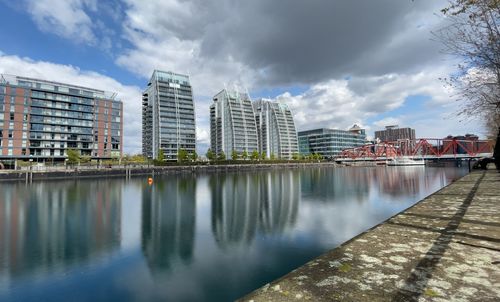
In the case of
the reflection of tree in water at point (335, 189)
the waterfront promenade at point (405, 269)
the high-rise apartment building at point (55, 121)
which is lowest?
the reflection of tree in water at point (335, 189)

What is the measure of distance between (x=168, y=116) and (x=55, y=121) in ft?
169

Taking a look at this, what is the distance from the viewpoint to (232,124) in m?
171

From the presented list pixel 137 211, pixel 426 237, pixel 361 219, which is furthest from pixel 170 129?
pixel 426 237

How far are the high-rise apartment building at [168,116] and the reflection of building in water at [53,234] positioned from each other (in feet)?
368

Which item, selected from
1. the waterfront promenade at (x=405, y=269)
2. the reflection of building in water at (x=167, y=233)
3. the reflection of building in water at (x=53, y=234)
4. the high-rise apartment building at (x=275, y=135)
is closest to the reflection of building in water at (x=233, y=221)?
the reflection of building in water at (x=167, y=233)

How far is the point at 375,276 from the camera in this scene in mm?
3975

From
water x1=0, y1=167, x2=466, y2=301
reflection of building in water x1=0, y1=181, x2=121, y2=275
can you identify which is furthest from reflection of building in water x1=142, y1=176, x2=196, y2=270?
reflection of building in water x1=0, y1=181, x2=121, y2=275

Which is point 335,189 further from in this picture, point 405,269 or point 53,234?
point 405,269

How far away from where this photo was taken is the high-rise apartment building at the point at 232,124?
172 metres

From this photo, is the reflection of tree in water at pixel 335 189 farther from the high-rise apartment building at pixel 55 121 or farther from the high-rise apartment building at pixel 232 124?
the high-rise apartment building at pixel 232 124

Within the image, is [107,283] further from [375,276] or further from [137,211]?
[137,211]

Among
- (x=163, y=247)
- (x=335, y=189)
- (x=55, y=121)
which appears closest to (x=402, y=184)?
(x=335, y=189)

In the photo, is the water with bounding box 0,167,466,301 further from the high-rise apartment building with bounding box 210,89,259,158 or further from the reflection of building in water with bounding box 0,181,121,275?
the high-rise apartment building with bounding box 210,89,259,158

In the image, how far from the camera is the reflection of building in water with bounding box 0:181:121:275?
42.5 feet
